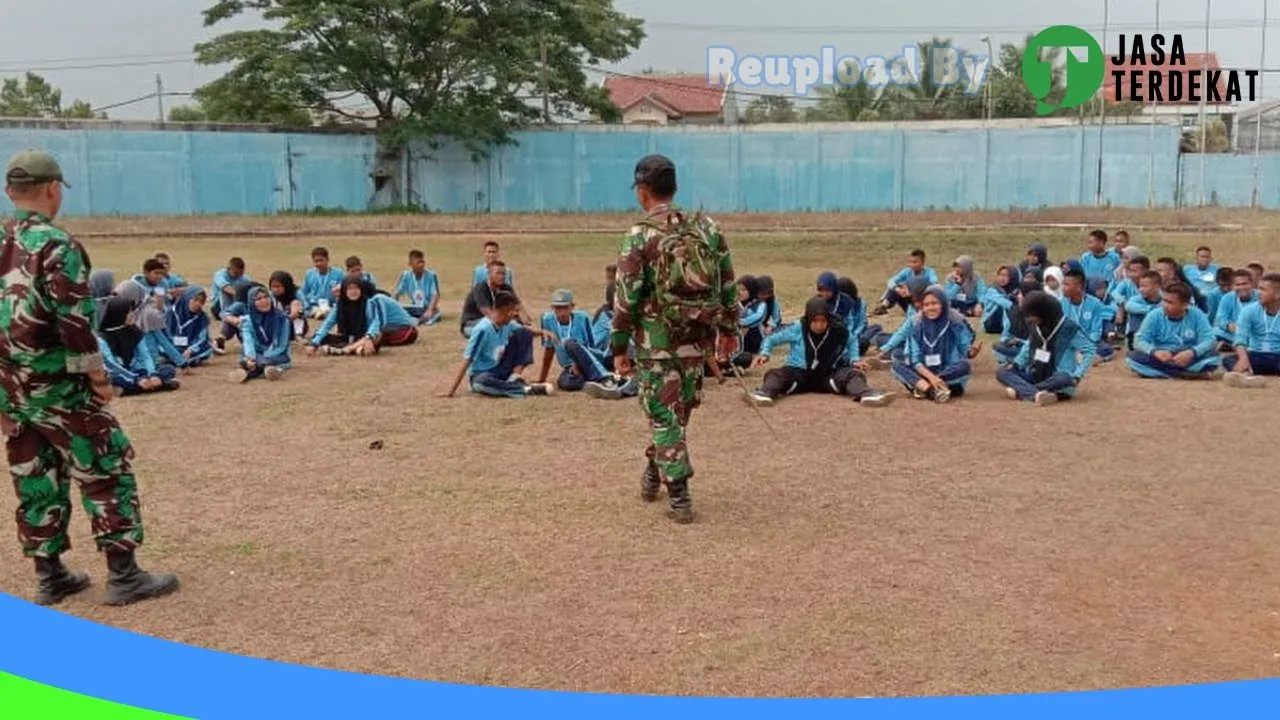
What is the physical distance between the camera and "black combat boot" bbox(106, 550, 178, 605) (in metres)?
4.57

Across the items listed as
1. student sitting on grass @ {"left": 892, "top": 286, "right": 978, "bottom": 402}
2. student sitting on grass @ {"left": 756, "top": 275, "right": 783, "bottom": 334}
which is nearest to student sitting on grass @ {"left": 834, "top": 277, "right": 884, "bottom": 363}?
student sitting on grass @ {"left": 892, "top": 286, "right": 978, "bottom": 402}

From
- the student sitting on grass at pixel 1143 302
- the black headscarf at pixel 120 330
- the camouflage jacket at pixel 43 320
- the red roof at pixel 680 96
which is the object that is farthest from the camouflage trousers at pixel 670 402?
the red roof at pixel 680 96

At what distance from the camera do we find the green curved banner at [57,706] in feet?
11.0

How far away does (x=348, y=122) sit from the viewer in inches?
1501

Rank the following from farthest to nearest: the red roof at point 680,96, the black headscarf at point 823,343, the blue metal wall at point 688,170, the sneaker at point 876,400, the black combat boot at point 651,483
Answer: the red roof at point 680,96 < the blue metal wall at point 688,170 < the black headscarf at point 823,343 < the sneaker at point 876,400 < the black combat boot at point 651,483

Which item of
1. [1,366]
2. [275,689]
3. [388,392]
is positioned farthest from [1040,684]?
[388,392]

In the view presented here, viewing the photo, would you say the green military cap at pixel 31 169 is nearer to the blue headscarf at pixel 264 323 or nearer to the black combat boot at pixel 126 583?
the black combat boot at pixel 126 583

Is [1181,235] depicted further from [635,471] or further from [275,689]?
[275,689]

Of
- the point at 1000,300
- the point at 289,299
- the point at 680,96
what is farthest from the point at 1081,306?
the point at 680,96

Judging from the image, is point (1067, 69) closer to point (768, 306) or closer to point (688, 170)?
point (688, 170)

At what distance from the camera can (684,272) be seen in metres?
5.44

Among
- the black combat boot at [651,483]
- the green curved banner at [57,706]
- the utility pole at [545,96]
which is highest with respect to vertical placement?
the utility pole at [545,96]

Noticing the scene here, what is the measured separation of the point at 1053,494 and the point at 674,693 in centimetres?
322

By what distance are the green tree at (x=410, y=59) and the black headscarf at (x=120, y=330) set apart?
2718 cm
